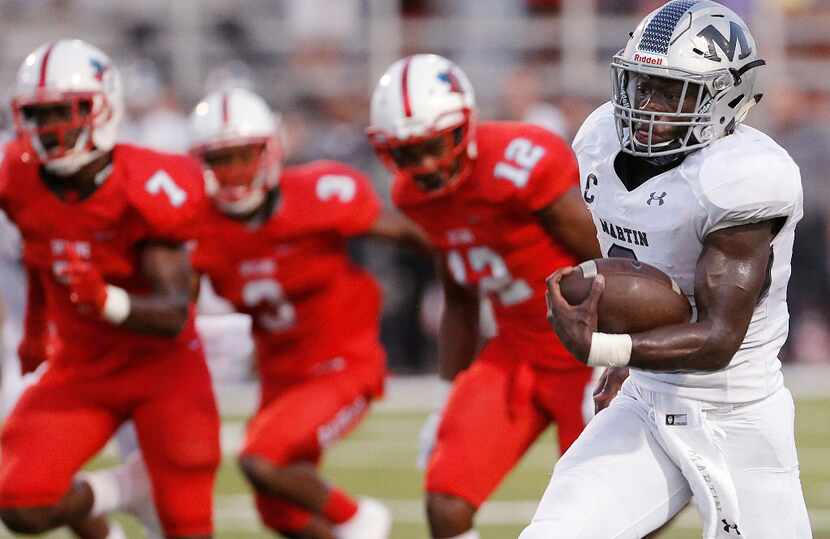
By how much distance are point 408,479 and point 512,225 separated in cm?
240

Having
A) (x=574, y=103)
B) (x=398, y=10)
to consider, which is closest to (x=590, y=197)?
(x=574, y=103)

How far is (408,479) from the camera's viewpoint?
6.56 metres

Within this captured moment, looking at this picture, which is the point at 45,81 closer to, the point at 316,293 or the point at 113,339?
the point at 113,339

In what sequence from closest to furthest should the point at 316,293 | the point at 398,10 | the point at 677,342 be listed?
the point at 677,342 → the point at 316,293 → the point at 398,10

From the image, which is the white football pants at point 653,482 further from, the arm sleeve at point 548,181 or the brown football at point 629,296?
the arm sleeve at point 548,181

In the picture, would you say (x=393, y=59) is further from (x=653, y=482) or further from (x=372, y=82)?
(x=653, y=482)

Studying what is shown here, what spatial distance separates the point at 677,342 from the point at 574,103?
6346 millimetres

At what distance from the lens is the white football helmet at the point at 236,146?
16.9ft

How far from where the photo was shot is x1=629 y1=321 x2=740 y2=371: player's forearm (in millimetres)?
2967

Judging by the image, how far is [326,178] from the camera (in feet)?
17.4

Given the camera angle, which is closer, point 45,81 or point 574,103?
point 45,81

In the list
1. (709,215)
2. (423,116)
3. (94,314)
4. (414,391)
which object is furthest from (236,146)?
(414,391)

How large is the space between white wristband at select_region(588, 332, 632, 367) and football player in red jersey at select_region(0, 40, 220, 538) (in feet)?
5.53

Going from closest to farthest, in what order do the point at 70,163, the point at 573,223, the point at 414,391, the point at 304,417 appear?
the point at 573,223 → the point at 70,163 → the point at 304,417 → the point at 414,391
